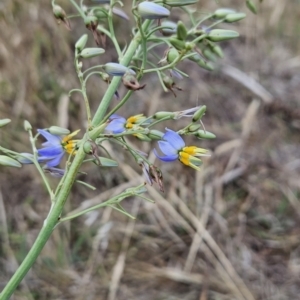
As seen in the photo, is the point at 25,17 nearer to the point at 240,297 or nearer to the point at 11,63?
the point at 11,63

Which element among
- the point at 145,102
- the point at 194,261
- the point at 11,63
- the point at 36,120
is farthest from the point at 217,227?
the point at 11,63

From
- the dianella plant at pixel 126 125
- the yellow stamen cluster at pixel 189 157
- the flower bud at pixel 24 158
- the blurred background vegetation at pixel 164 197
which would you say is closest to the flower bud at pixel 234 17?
the dianella plant at pixel 126 125

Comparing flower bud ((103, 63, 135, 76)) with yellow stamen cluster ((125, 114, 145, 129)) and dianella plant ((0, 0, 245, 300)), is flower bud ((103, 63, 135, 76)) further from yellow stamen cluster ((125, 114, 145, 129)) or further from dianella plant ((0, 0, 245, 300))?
yellow stamen cluster ((125, 114, 145, 129))

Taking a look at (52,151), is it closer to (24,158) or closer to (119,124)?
(24,158)

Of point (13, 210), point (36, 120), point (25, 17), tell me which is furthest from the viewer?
point (25, 17)

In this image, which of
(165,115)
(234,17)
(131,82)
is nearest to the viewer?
(131,82)

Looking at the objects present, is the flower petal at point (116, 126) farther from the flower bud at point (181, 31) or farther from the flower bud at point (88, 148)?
the flower bud at point (181, 31)

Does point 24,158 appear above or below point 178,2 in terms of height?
below

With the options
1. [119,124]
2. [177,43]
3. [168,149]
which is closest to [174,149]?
[168,149]
